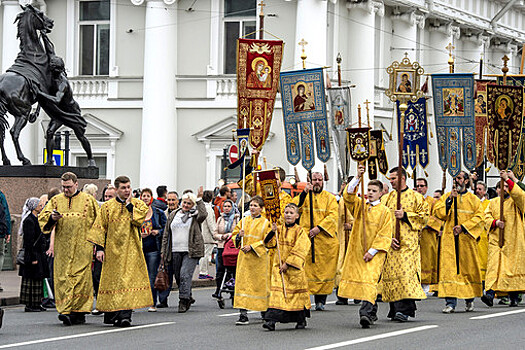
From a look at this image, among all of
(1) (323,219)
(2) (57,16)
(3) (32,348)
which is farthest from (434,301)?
(2) (57,16)

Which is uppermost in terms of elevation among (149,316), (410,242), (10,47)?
(10,47)

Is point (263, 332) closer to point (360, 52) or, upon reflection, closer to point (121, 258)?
point (121, 258)

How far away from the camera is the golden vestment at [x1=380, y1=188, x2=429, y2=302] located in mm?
15648

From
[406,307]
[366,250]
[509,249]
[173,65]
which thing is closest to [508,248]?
[509,249]

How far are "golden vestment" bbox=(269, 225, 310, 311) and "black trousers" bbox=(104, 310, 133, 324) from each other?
1.76 m

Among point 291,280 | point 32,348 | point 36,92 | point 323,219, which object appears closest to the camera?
point 32,348

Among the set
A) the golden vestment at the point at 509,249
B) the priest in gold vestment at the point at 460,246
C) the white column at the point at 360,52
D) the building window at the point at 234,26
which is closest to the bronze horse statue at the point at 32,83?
→ the priest in gold vestment at the point at 460,246

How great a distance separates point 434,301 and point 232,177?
16561 millimetres

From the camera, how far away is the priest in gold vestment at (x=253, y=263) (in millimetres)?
15188

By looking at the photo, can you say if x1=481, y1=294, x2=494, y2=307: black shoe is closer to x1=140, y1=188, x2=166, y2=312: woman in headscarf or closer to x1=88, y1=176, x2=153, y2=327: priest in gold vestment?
x1=140, y1=188, x2=166, y2=312: woman in headscarf

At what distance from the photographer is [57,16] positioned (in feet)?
122

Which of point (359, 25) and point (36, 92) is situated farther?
point (359, 25)

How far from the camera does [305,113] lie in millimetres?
21969

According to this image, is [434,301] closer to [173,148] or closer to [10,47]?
[173,148]
